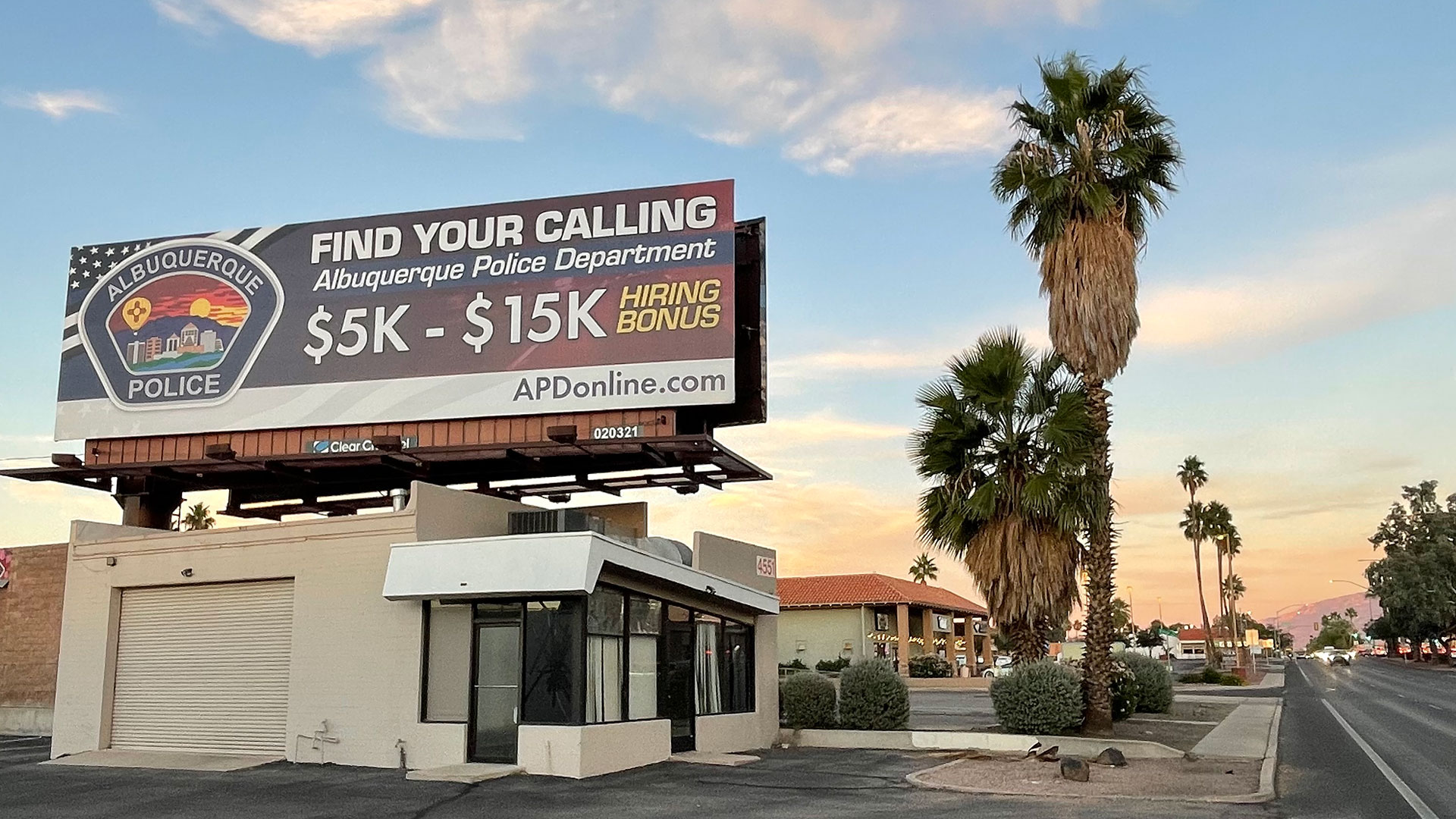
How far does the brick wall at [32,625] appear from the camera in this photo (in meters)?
27.5

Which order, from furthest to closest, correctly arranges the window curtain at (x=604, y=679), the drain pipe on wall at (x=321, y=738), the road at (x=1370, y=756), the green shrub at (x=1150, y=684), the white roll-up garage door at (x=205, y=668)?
the green shrub at (x=1150, y=684) → the white roll-up garage door at (x=205, y=668) → the drain pipe on wall at (x=321, y=738) → the window curtain at (x=604, y=679) → the road at (x=1370, y=756)

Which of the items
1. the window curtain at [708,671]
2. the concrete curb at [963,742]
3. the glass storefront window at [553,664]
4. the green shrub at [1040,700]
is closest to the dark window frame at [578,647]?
the glass storefront window at [553,664]

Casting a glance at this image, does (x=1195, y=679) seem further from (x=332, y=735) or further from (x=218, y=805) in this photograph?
(x=218, y=805)

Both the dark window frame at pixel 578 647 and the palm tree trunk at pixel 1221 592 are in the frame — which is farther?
the palm tree trunk at pixel 1221 592

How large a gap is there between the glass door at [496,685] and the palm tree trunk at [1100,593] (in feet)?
36.6

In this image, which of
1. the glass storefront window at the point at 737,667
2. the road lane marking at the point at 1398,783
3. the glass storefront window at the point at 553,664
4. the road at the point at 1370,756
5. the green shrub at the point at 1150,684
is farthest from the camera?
the green shrub at the point at 1150,684

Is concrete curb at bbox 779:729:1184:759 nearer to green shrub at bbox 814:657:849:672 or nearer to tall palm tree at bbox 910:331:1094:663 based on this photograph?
tall palm tree at bbox 910:331:1094:663

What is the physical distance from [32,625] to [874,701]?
19.6m

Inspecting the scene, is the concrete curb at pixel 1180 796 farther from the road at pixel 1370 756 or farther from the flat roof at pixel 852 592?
the flat roof at pixel 852 592

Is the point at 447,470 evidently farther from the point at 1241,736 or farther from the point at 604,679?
the point at 1241,736

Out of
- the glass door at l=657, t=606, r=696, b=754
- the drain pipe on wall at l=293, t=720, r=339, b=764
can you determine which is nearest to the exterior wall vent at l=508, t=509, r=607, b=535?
the glass door at l=657, t=606, r=696, b=754

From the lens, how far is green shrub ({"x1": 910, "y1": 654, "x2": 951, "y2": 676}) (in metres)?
61.1

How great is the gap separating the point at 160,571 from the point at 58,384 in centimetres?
591

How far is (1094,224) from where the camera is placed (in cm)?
2403
